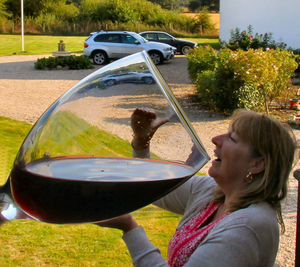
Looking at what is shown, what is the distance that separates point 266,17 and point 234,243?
685 inches

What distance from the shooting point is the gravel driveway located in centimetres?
468

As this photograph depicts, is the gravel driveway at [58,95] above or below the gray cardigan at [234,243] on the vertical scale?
below

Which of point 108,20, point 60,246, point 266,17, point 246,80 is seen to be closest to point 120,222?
point 60,246

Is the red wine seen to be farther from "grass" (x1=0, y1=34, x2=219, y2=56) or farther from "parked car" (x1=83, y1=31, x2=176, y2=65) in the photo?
"grass" (x1=0, y1=34, x2=219, y2=56)

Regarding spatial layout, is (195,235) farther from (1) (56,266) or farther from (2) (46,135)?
(1) (56,266)

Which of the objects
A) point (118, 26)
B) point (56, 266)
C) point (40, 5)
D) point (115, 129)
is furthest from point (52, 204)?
point (40, 5)

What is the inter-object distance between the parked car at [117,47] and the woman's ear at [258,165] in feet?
61.5

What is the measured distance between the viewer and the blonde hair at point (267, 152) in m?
1.35

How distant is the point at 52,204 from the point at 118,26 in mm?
42451

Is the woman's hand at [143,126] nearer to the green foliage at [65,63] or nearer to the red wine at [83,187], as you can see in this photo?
the red wine at [83,187]

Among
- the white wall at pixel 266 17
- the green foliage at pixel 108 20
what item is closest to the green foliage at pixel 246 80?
the white wall at pixel 266 17

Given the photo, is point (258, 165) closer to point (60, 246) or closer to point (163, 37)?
point (60, 246)

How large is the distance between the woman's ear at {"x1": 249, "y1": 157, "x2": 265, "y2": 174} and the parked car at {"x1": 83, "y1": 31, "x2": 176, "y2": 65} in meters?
18.7

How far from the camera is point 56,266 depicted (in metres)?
2.80
